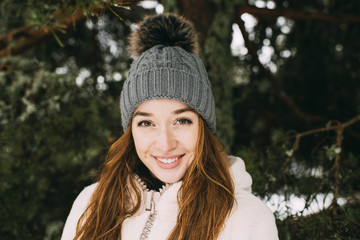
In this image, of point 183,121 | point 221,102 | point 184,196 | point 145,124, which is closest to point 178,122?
point 183,121

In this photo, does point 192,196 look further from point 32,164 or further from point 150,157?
point 32,164

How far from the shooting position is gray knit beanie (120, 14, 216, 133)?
1640 millimetres

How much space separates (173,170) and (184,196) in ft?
0.46

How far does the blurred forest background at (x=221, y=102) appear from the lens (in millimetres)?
1924

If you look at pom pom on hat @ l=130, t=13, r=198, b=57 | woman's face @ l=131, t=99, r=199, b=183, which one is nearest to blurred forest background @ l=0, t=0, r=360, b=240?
pom pom on hat @ l=130, t=13, r=198, b=57

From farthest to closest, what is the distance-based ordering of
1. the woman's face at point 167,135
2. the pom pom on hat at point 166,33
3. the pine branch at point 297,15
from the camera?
the pine branch at point 297,15
the pom pom on hat at point 166,33
the woman's face at point 167,135

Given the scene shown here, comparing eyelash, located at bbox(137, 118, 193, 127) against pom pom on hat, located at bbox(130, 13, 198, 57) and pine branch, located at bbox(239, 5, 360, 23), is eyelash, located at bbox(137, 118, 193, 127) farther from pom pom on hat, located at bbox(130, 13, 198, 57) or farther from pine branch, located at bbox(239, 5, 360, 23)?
pine branch, located at bbox(239, 5, 360, 23)

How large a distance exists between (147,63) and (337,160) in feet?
3.82

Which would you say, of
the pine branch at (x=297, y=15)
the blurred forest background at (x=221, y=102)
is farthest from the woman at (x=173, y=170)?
the pine branch at (x=297, y=15)

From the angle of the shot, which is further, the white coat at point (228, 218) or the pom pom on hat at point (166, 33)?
the pom pom on hat at point (166, 33)

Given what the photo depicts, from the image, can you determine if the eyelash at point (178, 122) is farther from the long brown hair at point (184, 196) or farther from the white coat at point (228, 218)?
the white coat at point (228, 218)

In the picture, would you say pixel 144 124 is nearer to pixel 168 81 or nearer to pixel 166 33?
pixel 168 81

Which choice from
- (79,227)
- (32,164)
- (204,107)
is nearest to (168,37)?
(204,107)

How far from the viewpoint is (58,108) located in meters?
2.59
